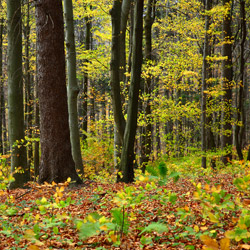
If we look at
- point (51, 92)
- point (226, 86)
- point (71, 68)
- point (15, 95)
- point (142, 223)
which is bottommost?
point (142, 223)

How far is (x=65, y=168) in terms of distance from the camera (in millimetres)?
5934

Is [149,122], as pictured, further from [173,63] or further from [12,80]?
[12,80]

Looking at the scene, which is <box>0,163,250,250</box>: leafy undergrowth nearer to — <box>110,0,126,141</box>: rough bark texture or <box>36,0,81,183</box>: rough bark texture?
<box>36,0,81,183</box>: rough bark texture

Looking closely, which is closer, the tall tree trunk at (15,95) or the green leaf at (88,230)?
the green leaf at (88,230)

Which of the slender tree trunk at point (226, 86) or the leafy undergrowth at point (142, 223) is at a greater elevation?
the slender tree trunk at point (226, 86)

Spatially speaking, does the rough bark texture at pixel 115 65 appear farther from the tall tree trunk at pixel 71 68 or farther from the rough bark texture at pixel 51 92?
the rough bark texture at pixel 51 92

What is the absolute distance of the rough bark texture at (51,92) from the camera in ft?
19.1

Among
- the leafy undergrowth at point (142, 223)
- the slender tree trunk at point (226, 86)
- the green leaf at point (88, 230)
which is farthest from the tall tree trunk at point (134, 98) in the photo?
the slender tree trunk at point (226, 86)

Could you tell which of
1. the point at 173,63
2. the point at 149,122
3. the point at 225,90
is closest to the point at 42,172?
the point at 149,122

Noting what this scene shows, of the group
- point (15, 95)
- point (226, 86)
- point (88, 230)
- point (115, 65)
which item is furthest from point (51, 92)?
point (226, 86)

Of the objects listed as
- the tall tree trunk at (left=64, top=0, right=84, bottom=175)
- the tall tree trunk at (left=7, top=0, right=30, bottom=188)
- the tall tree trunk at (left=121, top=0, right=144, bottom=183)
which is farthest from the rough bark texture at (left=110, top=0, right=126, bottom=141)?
the tall tree trunk at (left=7, top=0, right=30, bottom=188)

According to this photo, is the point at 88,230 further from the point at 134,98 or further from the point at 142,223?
the point at 134,98

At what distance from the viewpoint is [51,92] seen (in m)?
5.88

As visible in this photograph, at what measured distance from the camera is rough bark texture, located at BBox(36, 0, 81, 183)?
19.1ft
